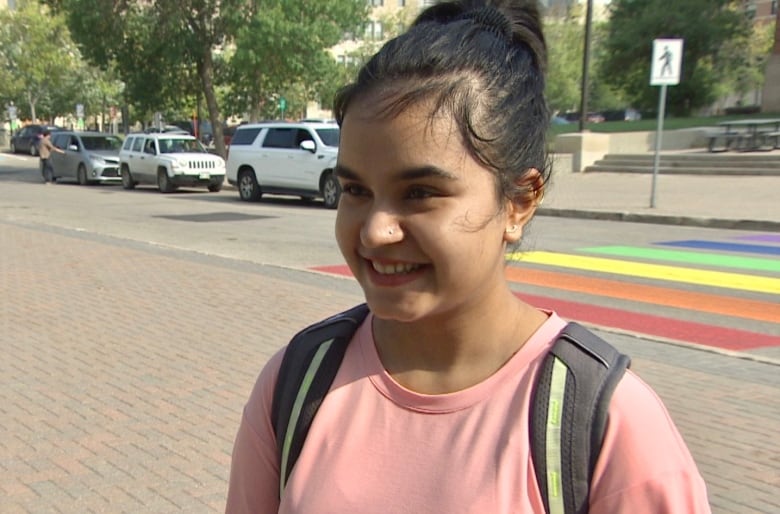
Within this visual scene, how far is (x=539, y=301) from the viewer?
805 cm

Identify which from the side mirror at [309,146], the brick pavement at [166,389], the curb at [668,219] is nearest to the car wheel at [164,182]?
the side mirror at [309,146]

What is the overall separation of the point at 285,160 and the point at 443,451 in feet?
62.1

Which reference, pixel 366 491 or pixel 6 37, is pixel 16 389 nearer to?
pixel 366 491

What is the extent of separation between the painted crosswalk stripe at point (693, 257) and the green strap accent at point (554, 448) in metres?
9.58

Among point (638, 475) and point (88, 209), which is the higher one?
point (638, 475)

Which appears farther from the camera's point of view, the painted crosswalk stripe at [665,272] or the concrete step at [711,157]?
the concrete step at [711,157]

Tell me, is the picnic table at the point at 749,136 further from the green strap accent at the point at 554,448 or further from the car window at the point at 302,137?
the green strap accent at the point at 554,448

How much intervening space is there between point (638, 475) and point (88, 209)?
1948cm

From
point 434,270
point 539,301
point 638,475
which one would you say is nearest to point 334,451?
point 434,270

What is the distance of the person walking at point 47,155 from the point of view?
93.5ft

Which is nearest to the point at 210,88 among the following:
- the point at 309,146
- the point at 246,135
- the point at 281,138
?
the point at 246,135

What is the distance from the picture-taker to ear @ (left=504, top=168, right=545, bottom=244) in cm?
141

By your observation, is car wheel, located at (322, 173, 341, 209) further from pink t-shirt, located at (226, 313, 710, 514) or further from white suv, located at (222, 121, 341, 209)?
pink t-shirt, located at (226, 313, 710, 514)

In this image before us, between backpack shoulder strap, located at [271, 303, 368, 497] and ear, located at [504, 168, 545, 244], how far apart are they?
34cm
